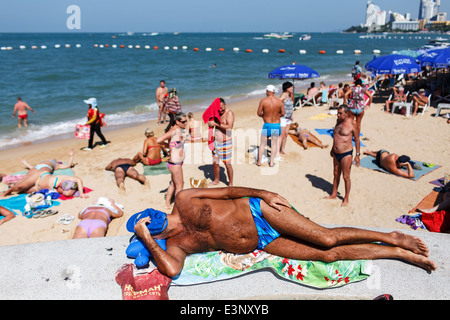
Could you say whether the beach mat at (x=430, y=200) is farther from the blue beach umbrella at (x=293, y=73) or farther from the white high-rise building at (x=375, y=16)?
the white high-rise building at (x=375, y=16)

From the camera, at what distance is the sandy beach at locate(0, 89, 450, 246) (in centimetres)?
491

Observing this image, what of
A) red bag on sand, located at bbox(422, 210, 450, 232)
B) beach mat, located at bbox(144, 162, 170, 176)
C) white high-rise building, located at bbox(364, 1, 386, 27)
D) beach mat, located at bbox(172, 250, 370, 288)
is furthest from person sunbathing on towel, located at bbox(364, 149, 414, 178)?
white high-rise building, located at bbox(364, 1, 386, 27)

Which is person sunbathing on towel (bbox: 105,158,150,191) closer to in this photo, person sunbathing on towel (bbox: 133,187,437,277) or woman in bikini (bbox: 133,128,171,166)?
woman in bikini (bbox: 133,128,171,166)

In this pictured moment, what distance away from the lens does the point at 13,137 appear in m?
10.6

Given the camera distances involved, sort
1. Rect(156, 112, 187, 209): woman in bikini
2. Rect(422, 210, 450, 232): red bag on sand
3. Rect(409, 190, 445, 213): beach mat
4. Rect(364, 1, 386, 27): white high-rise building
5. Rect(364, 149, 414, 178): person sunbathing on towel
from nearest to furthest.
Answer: Rect(422, 210, 450, 232): red bag on sand → Rect(156, 112, 187, 209): woman in bikini → Rect(409, 190, 445, 213): beach mat → Rect(364, 149, 414, 178): person sunbathing on towel → Rect(364, 1, 386, 27): white high-rise building

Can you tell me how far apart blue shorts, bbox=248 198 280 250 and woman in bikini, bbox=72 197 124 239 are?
92.3 inches

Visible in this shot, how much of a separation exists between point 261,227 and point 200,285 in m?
0.76

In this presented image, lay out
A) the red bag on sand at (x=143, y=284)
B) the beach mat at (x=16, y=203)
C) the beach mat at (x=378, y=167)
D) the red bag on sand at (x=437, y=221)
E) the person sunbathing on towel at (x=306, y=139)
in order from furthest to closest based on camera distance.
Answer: the person sunbathing on towel at (x=306, y=139) < the beach mat at (x=378, y=167) < the beach mat at (x=16, y=203) < the red bag on sand at (x=437, y=221) < the red bag on sand at (x=143, y=284)

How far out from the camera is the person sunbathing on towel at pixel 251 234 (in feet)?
9.08

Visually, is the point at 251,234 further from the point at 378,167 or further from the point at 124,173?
the point at 378,167

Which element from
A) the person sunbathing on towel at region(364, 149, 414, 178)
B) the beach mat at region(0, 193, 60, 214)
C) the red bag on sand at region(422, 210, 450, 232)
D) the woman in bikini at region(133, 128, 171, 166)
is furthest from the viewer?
the woman in bikini at region(133, 128, 171, 166)

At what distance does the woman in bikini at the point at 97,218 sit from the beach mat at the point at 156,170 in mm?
1535

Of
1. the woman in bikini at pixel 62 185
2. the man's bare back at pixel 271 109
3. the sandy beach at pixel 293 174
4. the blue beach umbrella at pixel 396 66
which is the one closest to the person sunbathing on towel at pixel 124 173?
the sandy beach at pixel 293 174

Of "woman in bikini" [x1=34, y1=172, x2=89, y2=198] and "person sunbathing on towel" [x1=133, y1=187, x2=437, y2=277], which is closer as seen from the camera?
"person sunbathing on towel" [x1=133, y1=187, x2=437, y2=277]
